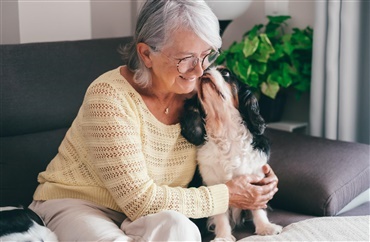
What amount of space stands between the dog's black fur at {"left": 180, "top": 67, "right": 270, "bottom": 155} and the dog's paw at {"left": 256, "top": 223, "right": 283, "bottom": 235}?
0.24m

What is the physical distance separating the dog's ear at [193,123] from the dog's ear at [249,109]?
0.43ft

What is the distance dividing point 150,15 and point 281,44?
128cm

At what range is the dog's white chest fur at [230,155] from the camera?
76.8 inches

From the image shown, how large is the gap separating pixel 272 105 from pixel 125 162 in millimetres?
1361

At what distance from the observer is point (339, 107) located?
9.03 feet

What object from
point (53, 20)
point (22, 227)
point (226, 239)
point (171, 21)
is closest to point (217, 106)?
point (171, 21)

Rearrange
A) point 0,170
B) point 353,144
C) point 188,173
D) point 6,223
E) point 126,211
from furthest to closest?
point 353,144 → point 0,170 → point 188,173 → point 126,211 → point 6,223

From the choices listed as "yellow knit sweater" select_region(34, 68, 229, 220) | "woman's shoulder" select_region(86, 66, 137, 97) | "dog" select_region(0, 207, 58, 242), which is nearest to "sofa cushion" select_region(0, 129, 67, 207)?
"yellow knit sweater" select_region(34, 68, 229, 220)

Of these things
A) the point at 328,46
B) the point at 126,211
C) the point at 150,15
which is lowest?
the point at 126,211

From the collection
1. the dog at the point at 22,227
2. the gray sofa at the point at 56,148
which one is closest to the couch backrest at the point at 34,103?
the gray sofa at the point at 56,148

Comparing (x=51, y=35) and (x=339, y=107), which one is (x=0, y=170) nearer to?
(x=51, y=35)

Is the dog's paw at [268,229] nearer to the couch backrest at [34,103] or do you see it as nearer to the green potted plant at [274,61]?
the couch backrest at [34,103]

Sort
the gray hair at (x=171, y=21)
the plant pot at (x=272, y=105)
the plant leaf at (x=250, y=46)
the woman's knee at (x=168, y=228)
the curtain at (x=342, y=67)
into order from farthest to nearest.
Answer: the plant pot at (x=272, y=105) → the plant leaf at (x=250, y=46) → the curtain at (x=342, y=67) → the gray hair at (x=171, y=21) → the woman's knee at (x=168, y=228)

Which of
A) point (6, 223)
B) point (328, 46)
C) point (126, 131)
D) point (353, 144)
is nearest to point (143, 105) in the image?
point (126, 131)
